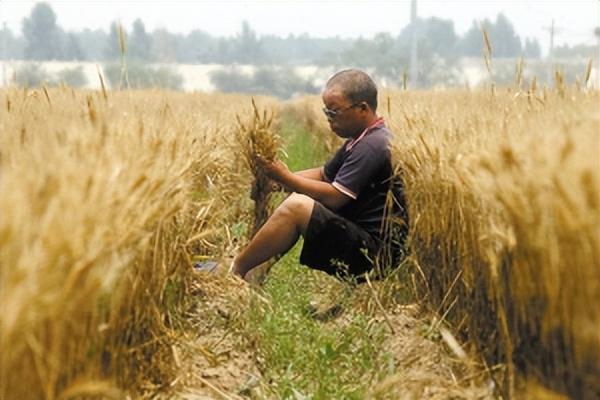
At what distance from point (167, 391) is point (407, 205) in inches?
81.3

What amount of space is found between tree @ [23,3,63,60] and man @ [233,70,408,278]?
3245 inches

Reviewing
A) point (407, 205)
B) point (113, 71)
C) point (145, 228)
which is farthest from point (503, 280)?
point (113, 71)

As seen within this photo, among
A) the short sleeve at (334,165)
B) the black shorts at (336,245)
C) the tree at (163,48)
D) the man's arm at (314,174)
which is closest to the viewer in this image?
the black shorts at (336,245)

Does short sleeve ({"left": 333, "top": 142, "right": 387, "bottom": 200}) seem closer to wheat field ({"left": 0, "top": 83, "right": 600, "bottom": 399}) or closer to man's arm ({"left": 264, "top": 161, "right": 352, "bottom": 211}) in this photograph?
man's arm ({"left": 264, "top": 161, "right": 352, "bottom": 211})

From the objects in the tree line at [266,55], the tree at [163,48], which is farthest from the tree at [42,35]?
the tree at [163,48]

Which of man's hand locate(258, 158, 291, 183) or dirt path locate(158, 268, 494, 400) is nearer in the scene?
dirt path locate(158, 268, 494, 400)

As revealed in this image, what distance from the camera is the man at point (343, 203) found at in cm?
518

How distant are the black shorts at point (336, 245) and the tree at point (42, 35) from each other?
82.6m

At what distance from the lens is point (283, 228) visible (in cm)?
519

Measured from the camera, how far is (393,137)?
530cm

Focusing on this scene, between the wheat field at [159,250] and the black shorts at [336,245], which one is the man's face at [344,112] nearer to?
the black shorts at [336,245]

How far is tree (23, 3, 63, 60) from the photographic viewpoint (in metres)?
87.4

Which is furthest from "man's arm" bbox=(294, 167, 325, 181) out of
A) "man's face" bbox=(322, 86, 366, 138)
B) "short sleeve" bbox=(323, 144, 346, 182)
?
"man's face" bbox=(322, 86, 366, 138)

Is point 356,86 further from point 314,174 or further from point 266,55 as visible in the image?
point 266,55
